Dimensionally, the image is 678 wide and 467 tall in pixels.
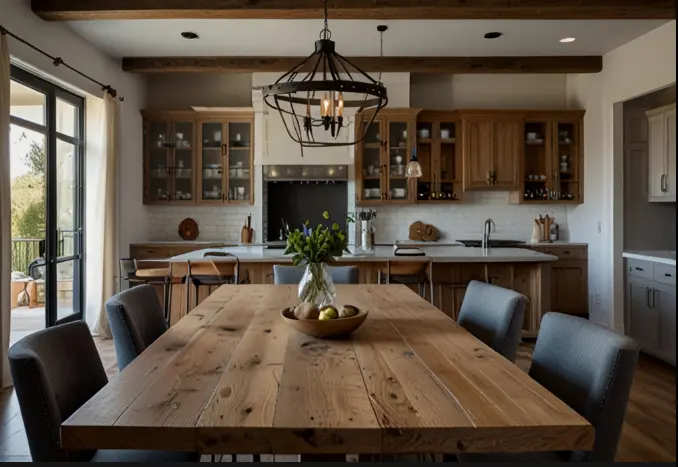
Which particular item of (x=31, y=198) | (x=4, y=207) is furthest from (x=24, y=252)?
(x=4, y=207)

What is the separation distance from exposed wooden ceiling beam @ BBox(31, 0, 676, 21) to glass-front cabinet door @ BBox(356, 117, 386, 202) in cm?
241

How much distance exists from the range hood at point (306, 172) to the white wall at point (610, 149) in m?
2.86

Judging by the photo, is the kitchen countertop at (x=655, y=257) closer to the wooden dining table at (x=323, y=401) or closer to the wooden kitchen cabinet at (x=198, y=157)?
the wooden dining table at (x=323, y=401)

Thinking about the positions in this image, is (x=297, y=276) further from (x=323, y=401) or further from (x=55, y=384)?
(x=323, y=401)

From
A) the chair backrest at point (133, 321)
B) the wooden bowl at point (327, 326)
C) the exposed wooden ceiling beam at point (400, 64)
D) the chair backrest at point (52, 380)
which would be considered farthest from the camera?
the exposed wooden ceiling beam at point (400, 64)

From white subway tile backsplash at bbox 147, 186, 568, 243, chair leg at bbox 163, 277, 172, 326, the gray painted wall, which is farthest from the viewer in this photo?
white subway tile backsplash at bbox 147, 186, 568, 243

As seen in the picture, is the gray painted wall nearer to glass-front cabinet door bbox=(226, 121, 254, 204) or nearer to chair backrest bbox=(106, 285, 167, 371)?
glass-front cabinet door bbox=(226, 121, 254, 204)

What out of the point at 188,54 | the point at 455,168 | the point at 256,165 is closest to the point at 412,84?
the point at 455,168

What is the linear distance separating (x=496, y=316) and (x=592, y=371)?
69 centimetres

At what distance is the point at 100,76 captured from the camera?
5.29m

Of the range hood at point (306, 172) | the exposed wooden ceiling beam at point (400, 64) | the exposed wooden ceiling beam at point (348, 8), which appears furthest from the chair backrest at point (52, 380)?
the range hood at point (306, 172)

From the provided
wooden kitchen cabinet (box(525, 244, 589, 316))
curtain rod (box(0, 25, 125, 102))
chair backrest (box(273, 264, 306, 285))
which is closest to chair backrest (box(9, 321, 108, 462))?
chair backrest (box(273, 264, 306, 285))

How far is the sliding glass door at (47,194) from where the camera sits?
413cm

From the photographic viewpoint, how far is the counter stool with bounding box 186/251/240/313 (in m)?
4.02
